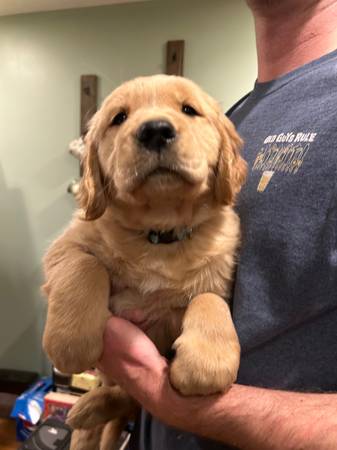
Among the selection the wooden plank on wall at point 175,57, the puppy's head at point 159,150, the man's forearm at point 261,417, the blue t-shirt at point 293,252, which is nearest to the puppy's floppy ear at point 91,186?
the puppy's head at point 159,150

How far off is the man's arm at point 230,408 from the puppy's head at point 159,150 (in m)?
0.37

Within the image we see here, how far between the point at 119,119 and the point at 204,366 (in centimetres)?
76

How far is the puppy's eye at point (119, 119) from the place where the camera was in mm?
1253

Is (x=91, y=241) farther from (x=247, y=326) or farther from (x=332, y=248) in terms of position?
(x=332, y=248)

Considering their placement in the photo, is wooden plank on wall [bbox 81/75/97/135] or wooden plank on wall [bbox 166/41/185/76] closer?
wooden plank on wall [bbox 166/41/185/76]

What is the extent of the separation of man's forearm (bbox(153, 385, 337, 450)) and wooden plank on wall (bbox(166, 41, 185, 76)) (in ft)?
9.05

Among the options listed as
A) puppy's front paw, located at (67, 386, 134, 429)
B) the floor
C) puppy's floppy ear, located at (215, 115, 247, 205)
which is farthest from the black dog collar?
the floor

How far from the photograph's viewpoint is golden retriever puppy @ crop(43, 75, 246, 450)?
1.02 metres

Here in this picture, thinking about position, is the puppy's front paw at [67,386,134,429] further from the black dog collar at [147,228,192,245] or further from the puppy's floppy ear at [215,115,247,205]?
the puppy's floppy ear at [215,115,247,205]

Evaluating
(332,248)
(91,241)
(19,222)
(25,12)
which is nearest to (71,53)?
(25,12)

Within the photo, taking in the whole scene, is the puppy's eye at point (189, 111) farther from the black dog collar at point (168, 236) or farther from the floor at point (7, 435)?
the floor at point (7, 435)

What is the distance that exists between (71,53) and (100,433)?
291 centimetres

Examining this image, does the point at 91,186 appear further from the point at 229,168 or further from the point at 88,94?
the point at 88,94

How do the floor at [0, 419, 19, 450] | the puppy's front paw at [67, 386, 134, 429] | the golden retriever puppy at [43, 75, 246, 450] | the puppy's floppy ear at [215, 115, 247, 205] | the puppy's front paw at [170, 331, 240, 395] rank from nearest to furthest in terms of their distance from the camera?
the puppy's front paw at [170, 331, 240, 395], the golden retriever puppy at [43, 75, 246, 450], the puppy's floppy ear at [215, 115, 247, 205], the puppy's front paw at [67, 386, 134, 429], the floor at [0, 419, 19, 450]
